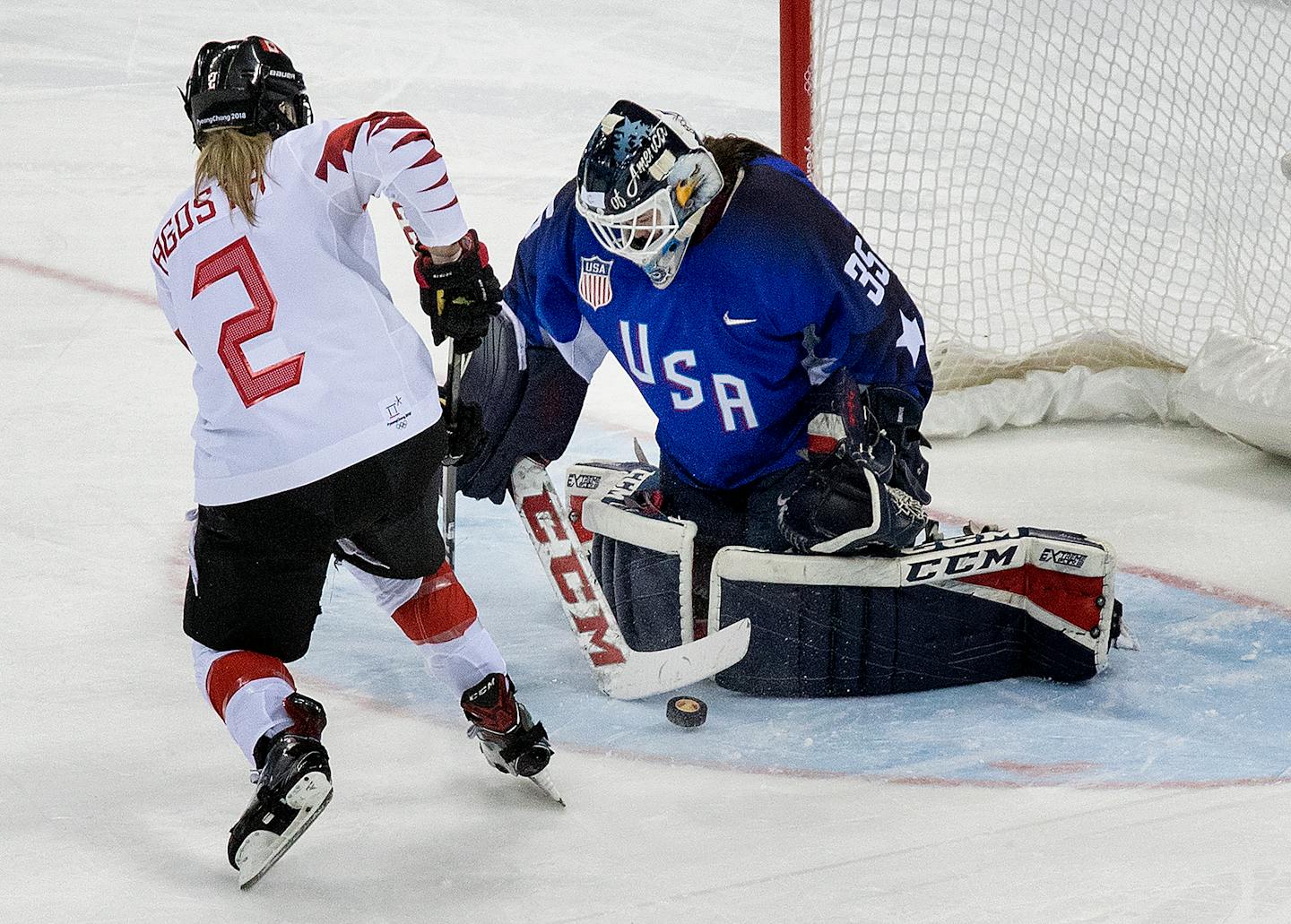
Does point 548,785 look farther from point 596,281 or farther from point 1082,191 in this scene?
point 1082,191

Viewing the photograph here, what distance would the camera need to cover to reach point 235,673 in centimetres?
→ 214

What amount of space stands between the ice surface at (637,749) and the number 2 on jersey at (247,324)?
2.10 ft

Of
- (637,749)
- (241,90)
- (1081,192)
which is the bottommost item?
(637,749)

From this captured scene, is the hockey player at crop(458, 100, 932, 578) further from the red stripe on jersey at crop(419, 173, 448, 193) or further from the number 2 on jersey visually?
the number 2 on jersey

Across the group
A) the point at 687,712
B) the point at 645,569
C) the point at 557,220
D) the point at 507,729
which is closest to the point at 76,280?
the point at 557,220

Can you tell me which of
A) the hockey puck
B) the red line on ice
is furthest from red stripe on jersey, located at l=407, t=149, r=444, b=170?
the red line on ice

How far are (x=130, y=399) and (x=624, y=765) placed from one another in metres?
2.46

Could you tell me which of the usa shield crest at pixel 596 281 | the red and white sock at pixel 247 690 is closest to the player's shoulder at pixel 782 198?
the usa shield crest at pixel 596 281

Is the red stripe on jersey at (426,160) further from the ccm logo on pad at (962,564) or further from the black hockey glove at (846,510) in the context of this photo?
the ccm logo on pad at (962,564)

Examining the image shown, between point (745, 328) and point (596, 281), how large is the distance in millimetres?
299

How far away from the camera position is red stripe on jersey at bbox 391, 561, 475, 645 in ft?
7.58

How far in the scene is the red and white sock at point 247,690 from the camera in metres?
2.09

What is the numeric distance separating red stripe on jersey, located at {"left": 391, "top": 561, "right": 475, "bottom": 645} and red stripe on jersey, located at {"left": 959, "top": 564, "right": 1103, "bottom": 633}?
904 mm

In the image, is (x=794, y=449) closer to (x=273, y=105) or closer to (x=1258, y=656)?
(x=1258, y=656)
